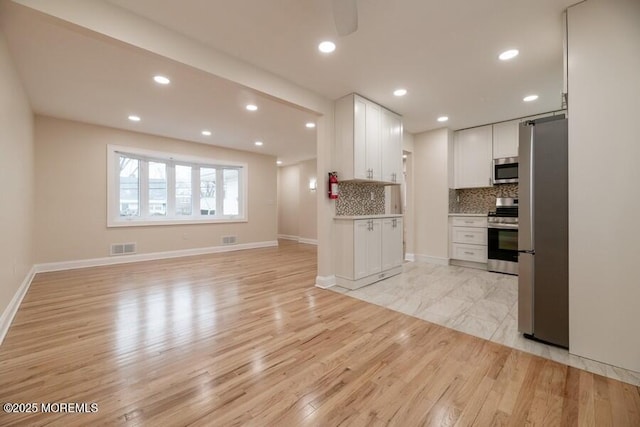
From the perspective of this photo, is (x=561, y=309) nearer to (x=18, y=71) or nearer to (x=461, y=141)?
(x=461, y=141)

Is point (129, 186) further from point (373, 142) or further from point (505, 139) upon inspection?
point (505, 139)

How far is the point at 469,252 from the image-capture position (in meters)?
4.96

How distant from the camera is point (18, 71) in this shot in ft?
9.92

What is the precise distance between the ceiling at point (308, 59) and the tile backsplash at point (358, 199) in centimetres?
135

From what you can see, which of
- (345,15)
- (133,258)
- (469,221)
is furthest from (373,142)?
(133,258)

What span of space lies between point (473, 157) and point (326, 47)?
394cm

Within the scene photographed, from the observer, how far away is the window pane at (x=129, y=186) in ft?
18.1

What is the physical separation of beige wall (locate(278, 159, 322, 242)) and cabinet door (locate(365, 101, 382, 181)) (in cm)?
413

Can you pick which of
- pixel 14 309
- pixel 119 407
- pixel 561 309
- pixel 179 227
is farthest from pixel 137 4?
pixel 179 227

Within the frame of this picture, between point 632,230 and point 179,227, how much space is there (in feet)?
23.3

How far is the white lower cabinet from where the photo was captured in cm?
363

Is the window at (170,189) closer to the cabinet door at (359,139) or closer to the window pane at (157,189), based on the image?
the window pane at (157,189)

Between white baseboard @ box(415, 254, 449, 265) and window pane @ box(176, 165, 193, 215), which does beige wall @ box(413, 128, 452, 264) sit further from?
window pane @ box(176, 165, 193, 215)

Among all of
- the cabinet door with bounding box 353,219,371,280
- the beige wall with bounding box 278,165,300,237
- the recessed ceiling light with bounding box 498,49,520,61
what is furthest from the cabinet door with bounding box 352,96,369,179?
the beige wall with bounding box 278,165,300,237
